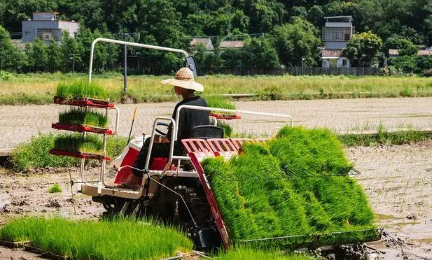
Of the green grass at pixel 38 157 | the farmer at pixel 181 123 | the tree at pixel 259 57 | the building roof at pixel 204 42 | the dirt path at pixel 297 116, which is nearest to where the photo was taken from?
the farmer at pixel 181 123

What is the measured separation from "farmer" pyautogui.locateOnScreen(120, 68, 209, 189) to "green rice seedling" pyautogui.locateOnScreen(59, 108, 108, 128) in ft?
2.02

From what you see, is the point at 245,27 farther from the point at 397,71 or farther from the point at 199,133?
the point at 199,133

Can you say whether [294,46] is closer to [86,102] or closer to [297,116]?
[297,116]

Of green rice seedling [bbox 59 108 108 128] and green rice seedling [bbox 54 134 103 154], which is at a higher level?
green rice seedling [bbox 59 108 108 128]

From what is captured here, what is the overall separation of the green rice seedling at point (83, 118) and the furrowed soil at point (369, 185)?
4.38ft

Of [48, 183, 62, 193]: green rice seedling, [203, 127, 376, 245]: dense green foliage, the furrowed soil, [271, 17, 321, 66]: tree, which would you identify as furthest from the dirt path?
[271, 17, 321, 66]: tree

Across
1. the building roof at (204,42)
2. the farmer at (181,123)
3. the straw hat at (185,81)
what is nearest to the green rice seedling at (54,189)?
the farmer at (181,123)

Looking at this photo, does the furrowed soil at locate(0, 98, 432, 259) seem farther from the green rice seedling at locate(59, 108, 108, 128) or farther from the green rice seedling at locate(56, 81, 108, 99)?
the green rice seedling at locate(56, 81, 108, 99)

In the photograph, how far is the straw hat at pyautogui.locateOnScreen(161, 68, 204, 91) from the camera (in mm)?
9961

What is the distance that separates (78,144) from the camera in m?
10.1

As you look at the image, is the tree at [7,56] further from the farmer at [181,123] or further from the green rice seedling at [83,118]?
the farmer at [181,123]

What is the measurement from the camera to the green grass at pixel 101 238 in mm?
8070

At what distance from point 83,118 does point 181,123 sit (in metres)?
1.06

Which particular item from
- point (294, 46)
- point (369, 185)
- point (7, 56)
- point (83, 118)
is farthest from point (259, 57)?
point (83, 118)
